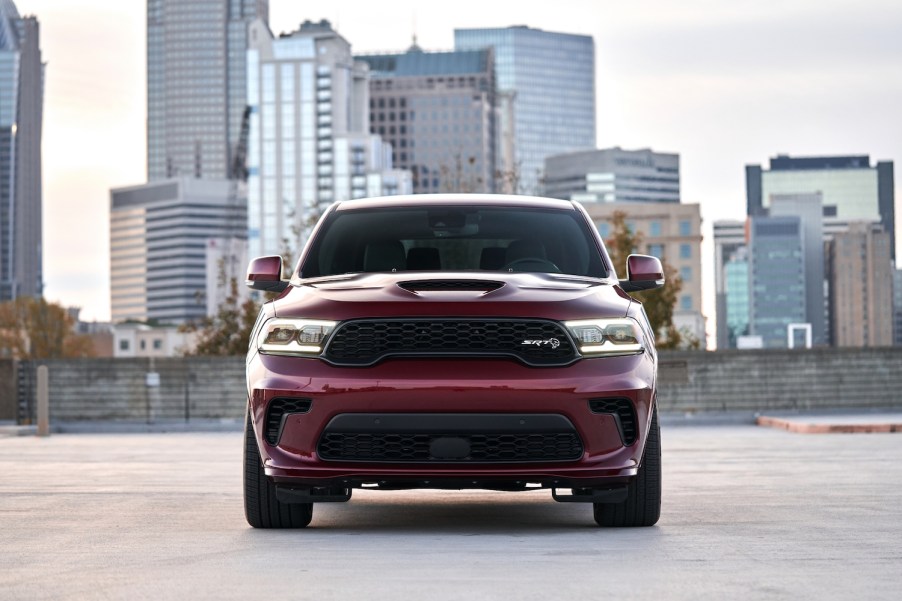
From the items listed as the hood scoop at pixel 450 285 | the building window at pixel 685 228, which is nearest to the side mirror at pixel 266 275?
the hood scoop at pixel 450 285

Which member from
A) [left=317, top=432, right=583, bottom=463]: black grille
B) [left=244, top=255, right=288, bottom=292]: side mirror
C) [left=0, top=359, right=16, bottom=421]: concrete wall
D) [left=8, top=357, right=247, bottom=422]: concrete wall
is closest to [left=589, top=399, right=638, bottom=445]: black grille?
[left=317, top=432, right=583, bottom=463]: black grille

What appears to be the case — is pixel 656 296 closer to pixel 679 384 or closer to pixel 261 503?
pixel 679 384

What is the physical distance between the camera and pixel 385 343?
768cm

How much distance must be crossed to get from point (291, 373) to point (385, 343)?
0.47 m

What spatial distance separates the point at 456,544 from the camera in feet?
24.8

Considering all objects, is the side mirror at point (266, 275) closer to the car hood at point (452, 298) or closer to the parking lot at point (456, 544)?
the car hood at point (452, 298)

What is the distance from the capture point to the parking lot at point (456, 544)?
240 inches

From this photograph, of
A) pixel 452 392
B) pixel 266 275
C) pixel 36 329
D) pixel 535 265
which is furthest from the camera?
pixel 36 329

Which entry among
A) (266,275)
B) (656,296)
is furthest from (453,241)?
(656,296)

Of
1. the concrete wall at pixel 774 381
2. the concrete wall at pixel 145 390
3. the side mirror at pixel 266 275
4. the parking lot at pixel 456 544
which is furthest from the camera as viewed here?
the concrete wall at pixel 145 390

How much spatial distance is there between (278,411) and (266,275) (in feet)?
4.82

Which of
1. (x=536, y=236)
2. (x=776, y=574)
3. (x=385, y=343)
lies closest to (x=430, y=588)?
(x=776, y=574)

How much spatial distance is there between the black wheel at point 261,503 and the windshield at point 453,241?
131 centimetres

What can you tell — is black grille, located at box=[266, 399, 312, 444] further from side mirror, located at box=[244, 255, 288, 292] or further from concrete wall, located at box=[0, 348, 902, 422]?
concrete wall, located at box=[0, 348, 902, 422]
